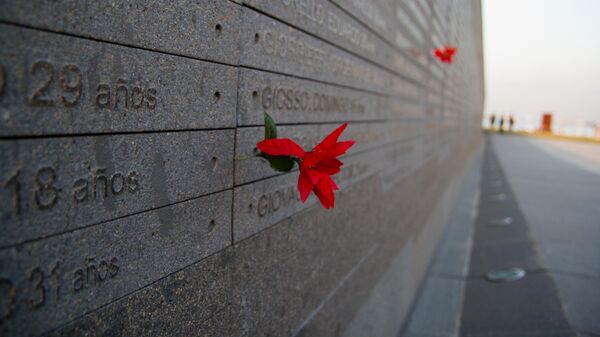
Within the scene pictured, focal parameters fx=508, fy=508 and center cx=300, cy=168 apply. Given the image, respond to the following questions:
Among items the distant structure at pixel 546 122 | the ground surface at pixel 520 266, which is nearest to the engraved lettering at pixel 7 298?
the ground surface at pixel 520 266

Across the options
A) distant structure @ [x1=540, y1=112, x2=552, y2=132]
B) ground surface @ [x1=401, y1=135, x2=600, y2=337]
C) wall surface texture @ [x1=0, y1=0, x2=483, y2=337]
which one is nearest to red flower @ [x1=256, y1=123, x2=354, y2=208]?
wall surface texture @ [x1=0, y1=0, x2=483, y2=337]

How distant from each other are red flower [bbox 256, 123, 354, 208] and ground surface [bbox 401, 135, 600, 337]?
9.40 feet

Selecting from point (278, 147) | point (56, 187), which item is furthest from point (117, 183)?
point (278, 147)

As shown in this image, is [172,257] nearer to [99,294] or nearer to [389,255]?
[99,294]

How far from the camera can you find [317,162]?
1.58m

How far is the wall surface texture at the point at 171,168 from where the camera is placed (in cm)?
108

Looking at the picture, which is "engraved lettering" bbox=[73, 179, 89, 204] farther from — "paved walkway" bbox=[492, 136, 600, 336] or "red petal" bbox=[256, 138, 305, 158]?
"paved walkway" bbox=[492, 136, 600, 336]

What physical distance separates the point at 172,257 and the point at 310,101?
4.00ft

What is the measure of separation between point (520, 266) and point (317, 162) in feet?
15.3

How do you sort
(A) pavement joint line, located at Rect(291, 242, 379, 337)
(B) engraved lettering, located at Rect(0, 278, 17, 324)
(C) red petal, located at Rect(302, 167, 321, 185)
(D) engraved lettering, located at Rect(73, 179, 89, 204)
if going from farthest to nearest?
(A) pavement joint line, located at Rect(291, 242, 379, 337), (C) red petal, located at Rect(302, 167, 321, 185), (D) engraved lettering, located at Rect(73, 179, 89, 204), (B) engraved lettering, located at Rect(0, 278, 17, 324)

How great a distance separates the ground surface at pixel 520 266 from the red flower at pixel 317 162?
9.40ft

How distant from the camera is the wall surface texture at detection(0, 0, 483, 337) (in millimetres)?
1080

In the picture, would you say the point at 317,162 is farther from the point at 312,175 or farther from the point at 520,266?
the point at 520,266

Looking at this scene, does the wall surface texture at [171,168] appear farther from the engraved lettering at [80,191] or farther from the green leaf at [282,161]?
the green leaf at [282,161]
